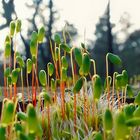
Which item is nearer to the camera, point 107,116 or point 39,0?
point 107,116

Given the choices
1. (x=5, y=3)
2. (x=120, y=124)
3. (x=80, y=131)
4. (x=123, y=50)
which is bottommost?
(x=80, y=131)

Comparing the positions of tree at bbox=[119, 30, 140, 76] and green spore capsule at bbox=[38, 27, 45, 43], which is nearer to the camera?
green spore capsule at bbox=[38, 27, 45, 43]

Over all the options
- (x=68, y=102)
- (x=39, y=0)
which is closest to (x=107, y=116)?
(x=68, y=102)

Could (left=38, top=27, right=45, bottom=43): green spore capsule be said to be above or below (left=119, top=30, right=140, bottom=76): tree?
below

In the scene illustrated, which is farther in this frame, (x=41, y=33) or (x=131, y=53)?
(x=131, y=53)

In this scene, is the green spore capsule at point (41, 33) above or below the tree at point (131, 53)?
below

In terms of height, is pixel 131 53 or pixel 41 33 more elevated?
pixel 131 53

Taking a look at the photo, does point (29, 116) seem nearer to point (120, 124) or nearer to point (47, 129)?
point (120, 124)

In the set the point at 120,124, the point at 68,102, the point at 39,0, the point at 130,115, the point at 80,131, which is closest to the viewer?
the point at 120,124

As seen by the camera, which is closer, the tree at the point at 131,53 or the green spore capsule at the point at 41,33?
the green spore capsule at the point at 41,33

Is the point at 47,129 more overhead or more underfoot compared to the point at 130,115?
more underfoot

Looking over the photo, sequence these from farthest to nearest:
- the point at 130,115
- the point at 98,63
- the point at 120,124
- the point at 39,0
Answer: the point at 98,63
the point at 39,0
the point at 130,115
the point at 120,124
